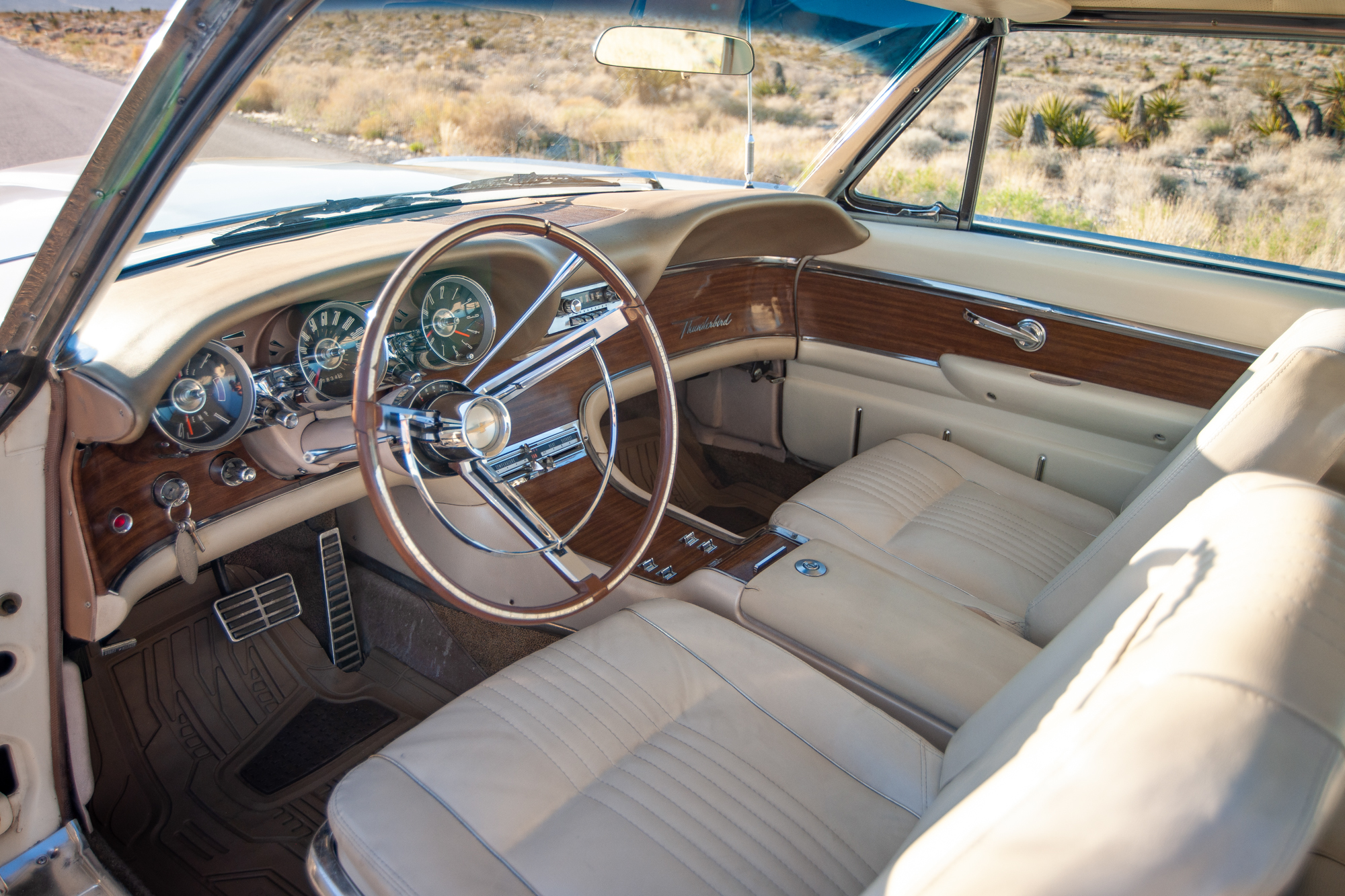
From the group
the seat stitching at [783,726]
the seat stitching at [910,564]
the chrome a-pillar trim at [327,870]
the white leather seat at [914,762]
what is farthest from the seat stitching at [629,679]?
the seat stitching at [910,564]

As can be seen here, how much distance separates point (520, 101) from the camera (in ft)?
6.56

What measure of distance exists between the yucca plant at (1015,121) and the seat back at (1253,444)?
3.66ft

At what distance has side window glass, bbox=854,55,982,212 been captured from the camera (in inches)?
92.5

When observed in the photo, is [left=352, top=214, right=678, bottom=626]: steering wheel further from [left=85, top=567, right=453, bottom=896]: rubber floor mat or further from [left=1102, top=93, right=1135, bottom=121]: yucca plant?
[left=1102, top=93, right=1135, bottom=121]: yucca plant

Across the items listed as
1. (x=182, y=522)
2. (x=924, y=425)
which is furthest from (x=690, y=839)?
(x=924, y=425)

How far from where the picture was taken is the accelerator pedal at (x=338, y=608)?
2.09m

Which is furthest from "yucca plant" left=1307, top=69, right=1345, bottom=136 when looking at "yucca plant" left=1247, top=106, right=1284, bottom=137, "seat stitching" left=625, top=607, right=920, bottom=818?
"seat stitching" left=625, top=607, right=920, bottom=818

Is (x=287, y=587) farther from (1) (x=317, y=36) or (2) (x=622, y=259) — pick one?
(1) (x=317, y=36)

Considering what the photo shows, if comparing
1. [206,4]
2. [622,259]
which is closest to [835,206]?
[622,259]

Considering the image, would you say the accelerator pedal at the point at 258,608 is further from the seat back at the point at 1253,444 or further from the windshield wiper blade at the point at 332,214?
the seat back at the point at 1253,444

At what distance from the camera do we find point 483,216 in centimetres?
121

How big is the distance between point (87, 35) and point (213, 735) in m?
1.44

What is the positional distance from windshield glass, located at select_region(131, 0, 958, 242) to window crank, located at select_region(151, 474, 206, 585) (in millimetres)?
452

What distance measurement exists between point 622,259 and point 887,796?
3.75 feet
